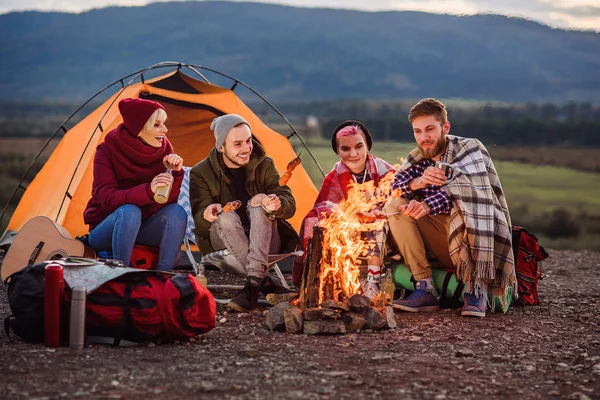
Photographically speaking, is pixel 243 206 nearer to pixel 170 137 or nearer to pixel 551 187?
pixel 170 137

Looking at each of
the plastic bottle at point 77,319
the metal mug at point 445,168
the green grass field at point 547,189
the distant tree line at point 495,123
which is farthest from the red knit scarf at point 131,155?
the green grass field at point 547,189

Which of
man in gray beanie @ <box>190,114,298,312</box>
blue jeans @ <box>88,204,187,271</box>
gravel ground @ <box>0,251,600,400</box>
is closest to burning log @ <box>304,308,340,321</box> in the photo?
gravel ground @ <box>0,251,600,400</box>

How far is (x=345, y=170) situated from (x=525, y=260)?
145cm

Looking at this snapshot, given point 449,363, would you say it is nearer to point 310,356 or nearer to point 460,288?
point 310,356

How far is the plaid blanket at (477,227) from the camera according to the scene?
5.37 metres

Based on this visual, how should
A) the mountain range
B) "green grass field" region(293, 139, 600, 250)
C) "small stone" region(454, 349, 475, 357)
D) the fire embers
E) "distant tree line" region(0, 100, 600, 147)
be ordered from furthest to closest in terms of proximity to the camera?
1. the mountain range
2. "distant tree line" region(0, 100, 600, 147)
3. "green grass field" region(293, 139, 600, 250)
4. the fire embers
5. "small stone" region(454, 349, 475, 357)

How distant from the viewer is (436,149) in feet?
18.4

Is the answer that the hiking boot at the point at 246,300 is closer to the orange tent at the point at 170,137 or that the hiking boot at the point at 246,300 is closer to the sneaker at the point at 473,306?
the sneaker at the point at 473,306

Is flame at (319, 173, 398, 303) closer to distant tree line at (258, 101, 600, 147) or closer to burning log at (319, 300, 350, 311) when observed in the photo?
burning log at (319, 300, 350, 311)

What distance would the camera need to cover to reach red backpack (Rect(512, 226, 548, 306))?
230 inches

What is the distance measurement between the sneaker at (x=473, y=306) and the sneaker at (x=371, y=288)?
62 cm

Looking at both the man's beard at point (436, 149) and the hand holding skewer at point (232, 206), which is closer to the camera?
the hand holding skewer at point (232, 206)

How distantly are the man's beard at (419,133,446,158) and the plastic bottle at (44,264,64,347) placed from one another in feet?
8.62

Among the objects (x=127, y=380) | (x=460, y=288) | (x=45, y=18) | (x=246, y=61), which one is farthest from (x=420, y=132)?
(x=45, y=18)
